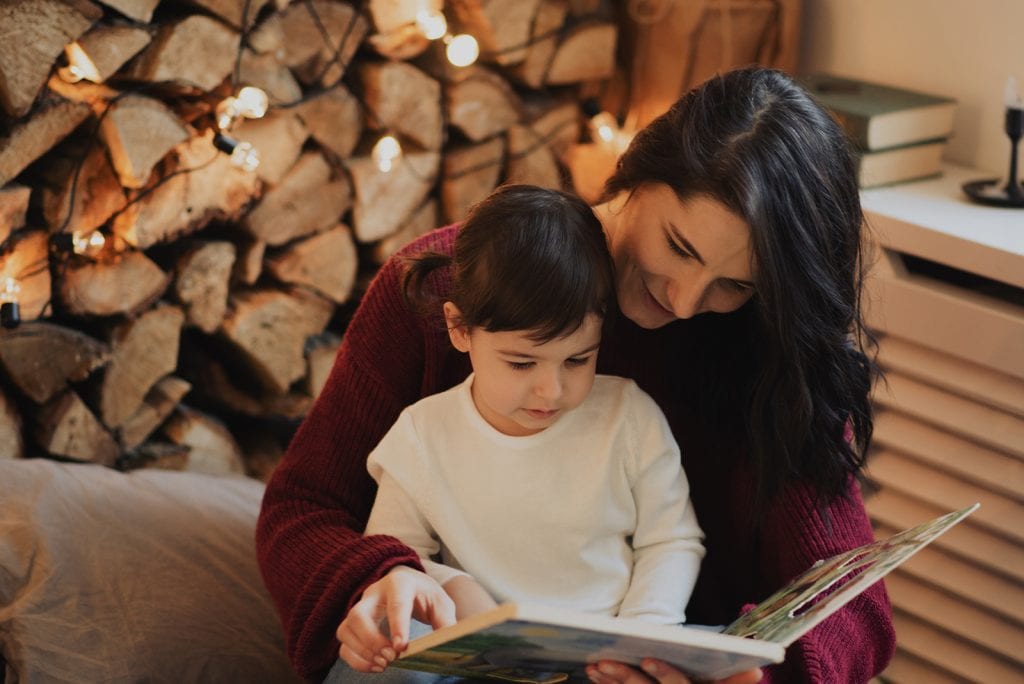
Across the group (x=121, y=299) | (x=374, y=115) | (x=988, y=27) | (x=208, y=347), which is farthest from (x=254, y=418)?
(x=988, y=27)

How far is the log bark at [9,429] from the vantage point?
4.78 feet

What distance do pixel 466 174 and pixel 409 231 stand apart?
5.2 inches

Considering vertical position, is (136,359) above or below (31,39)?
below

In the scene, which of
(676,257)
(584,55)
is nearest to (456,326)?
(676,257)

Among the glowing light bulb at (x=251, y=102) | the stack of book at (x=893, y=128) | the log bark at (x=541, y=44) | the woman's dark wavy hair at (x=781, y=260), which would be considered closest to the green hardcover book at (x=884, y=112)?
the stack of book at (x=893, y=128)

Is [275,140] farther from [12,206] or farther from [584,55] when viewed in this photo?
[584,55]

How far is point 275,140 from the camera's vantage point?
164 cm

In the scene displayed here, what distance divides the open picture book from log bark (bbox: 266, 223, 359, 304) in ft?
2.98

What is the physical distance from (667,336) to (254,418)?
865mm

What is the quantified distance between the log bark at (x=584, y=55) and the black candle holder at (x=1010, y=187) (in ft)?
2.20

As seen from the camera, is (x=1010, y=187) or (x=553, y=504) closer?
(x=553, y=504)

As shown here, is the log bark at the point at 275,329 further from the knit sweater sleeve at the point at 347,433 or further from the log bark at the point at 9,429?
the knit sweater sleeve at the point at 347,433

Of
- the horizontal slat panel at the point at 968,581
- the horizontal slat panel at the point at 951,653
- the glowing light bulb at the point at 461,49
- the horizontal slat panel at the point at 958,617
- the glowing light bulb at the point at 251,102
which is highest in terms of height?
the glowing light bulb at the point at 461,49

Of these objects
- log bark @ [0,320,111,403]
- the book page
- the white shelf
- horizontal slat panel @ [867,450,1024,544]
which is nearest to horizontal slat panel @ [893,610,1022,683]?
horizontal slat panel @ [867,450,1024,544]
